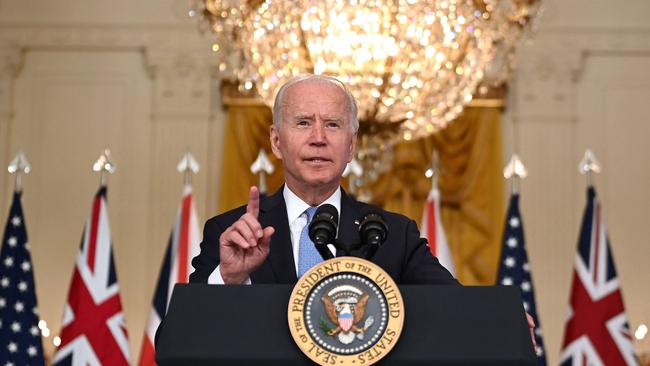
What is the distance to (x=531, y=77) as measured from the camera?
8.81 meters

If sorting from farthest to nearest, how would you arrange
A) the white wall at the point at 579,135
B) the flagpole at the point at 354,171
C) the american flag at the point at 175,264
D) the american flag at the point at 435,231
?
1. the white wall at the point at 579,135
2. the american flag at the point at 435,231
3. the flagpole at the point at 354,171
4. the american flag at the point at 175,264

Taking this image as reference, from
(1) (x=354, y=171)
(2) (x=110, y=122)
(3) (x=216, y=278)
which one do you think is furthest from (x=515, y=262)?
(3) (x=216, y=278)

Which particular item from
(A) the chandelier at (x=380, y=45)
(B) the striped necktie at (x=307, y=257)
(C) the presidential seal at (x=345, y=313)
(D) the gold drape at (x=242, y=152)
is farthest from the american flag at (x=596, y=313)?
(C) the presidential seal at (x=345, y=313)

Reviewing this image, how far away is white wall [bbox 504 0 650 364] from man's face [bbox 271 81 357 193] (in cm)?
605

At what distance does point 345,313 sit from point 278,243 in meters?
0.60

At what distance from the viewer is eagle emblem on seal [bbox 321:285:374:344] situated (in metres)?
2.14

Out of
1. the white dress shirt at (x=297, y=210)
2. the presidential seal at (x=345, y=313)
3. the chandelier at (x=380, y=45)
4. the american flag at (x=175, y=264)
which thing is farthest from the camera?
the american flag at (x=175, y=264)

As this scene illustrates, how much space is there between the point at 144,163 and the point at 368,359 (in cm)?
685

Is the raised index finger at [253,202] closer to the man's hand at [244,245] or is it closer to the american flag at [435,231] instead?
the man's hand at [244,245]

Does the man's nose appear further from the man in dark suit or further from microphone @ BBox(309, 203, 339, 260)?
microphone @ BBox(309, 203, 339, 260)

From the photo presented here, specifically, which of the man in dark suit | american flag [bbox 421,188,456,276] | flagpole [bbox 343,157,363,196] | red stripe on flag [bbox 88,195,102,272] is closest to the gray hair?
the man in dark suit

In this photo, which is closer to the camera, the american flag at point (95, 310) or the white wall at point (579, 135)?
the american flag at point (95, 310)

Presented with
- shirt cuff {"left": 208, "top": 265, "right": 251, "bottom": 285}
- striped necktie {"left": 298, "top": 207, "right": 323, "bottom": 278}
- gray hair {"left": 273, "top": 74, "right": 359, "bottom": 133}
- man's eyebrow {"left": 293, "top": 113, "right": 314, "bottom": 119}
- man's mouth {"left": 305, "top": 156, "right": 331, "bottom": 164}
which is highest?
gray hair {"left": 273, "top": 74, "right": 359, "bottom": 133}

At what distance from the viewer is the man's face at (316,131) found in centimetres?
268
